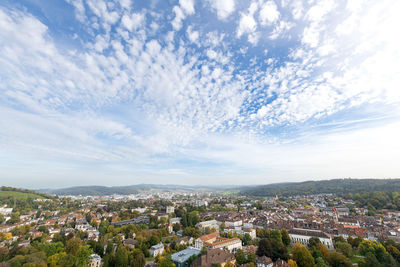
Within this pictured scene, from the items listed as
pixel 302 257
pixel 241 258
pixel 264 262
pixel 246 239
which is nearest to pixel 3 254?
pixel 241 258

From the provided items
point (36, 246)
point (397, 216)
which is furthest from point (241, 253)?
point (397, 216)

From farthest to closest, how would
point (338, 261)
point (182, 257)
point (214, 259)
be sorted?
point (182, 257) → point (214, 259) → point (338, 261)

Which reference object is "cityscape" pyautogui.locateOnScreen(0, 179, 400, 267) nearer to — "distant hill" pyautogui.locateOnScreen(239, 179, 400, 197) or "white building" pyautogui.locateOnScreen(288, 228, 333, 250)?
"white building" pyautogui.locateOnScreen(288, 228, 333, 250)

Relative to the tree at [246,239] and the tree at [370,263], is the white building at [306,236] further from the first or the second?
the tree at [370,263]

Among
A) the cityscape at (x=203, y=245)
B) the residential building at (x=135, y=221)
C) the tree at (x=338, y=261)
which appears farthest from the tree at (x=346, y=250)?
the residential building at (x=135, y=221)

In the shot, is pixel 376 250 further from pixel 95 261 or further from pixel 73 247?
pixel 73 247

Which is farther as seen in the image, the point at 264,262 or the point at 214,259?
the point at 214,259

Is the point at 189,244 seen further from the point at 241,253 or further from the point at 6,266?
the point at 6,266
